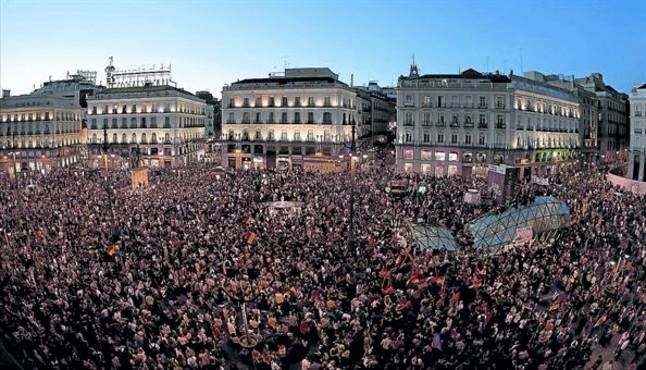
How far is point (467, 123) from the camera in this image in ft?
204

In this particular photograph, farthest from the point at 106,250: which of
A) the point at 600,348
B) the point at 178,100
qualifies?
the point at 178,100

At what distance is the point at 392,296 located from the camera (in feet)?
60.4

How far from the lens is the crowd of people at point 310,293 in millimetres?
15344

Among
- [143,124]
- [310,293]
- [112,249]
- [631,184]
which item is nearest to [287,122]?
[143,124]

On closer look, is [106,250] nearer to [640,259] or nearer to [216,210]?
[216,210]

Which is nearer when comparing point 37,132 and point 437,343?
point 437,343

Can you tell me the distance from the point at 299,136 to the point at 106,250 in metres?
45.9

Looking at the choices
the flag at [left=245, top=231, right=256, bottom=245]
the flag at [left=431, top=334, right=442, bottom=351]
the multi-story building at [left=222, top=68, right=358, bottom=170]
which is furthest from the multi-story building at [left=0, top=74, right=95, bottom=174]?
the flag at [left=431, top=334, right=442, bottom=351]

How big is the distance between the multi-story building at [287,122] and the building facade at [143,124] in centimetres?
993

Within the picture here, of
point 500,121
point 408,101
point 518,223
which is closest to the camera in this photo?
point 518,223

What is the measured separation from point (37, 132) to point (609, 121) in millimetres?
89041

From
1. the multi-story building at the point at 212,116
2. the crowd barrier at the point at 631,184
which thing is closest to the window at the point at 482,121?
the crowd barrier at the point at 631,184

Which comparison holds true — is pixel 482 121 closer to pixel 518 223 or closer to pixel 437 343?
pixel 518 223

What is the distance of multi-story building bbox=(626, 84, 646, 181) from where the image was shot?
5895 cm
